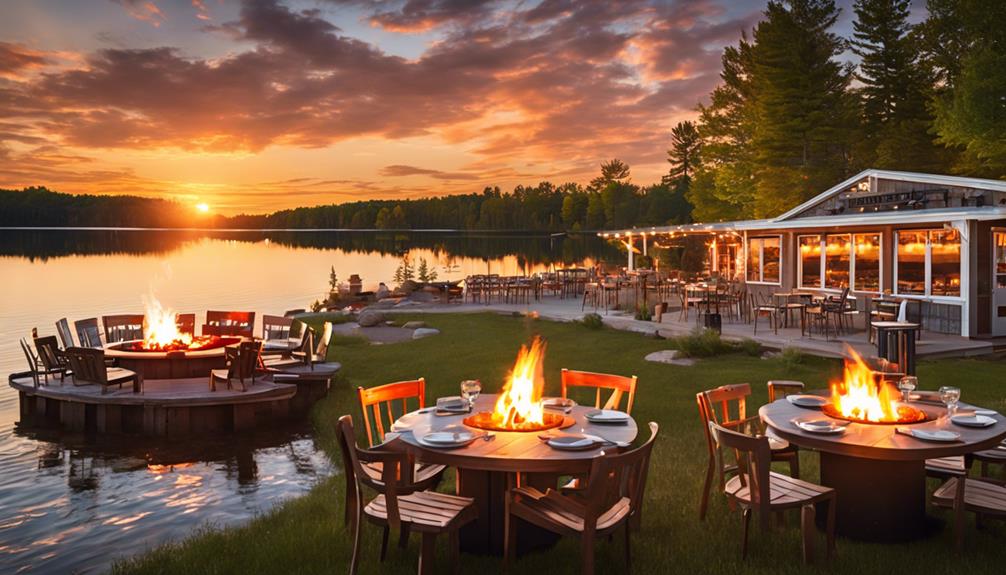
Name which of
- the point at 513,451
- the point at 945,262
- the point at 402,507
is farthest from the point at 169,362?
the point at 945,262

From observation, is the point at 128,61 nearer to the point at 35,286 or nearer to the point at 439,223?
the point at 35,286

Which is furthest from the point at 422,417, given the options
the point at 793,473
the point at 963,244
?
the point at 963,244

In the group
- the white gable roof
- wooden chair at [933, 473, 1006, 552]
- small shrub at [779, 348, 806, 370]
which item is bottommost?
small shrub at [779, 348, 806, 370]

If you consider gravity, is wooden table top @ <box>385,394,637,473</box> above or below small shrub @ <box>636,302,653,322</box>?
above

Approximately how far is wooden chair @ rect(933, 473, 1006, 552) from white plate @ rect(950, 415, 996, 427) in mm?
357

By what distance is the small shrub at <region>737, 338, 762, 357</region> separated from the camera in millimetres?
14570

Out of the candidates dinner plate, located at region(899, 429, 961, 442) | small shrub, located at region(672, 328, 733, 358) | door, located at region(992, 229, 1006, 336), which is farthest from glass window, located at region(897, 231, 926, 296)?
dinner plate, located at region(899, 429, 961, 442)

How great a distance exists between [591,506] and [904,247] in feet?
50.2

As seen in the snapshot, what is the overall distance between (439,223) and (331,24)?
117744mm

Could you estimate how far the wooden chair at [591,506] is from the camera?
4125 millimetres

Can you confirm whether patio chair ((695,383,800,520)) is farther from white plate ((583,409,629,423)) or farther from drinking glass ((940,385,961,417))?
drinking glass ((940,385,961,417))

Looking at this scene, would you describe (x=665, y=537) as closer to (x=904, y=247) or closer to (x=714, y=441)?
(x=714, y=441)

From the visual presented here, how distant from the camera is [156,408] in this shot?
33.0ft

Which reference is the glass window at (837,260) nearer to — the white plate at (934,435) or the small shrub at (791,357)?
the small shrub at (791,357)
